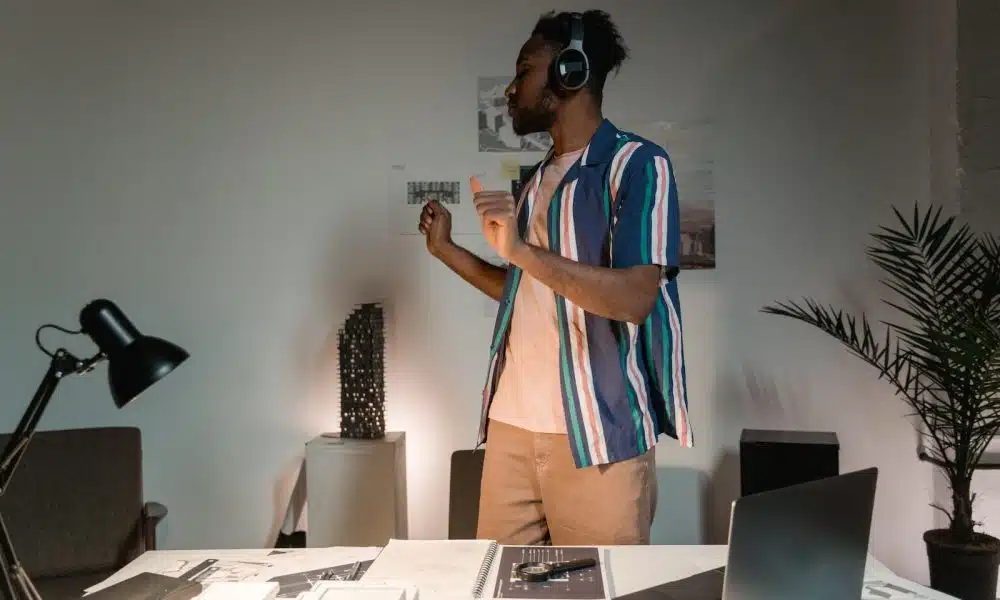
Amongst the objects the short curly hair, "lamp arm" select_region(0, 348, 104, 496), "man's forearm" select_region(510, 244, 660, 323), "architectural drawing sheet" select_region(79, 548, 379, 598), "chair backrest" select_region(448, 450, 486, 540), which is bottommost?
"chair backrest" select_region(448, 450, 486, 540)

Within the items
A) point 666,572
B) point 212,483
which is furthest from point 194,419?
point 666,572

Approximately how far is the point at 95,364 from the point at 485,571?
732 millimetres

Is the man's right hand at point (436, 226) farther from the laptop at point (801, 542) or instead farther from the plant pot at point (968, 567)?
the plant pot at point (968, 567)

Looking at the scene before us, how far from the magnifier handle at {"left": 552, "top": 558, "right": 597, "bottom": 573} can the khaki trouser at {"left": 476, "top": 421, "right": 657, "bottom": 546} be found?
0.23 m

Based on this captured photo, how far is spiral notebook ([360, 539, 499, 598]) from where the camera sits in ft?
4.31

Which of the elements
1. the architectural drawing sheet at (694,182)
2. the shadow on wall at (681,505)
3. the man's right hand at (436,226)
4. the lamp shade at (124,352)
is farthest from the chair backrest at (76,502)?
the architectural drawing sheet at (694,182)

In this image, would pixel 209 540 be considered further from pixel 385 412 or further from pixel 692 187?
pixel 692 187

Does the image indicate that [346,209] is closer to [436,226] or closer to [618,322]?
[436,226]

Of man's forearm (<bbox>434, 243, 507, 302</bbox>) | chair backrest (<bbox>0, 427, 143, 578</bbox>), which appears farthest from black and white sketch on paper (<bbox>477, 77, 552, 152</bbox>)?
chair backrest (<bbox>0, 427, 143, 578</bbox>)

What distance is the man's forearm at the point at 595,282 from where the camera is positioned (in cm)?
156

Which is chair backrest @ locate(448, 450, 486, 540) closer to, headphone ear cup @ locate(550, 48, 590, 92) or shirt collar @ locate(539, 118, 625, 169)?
shirt collar @ locate(539, 118, 625, 169)

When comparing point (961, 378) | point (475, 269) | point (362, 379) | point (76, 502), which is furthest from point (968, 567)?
point (76, 502)

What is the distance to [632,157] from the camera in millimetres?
1703

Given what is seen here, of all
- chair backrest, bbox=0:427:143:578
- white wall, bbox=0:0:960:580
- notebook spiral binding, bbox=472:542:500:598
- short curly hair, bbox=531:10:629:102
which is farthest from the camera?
white wall, bbox=0:0:960:580
